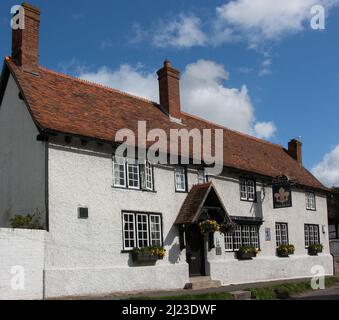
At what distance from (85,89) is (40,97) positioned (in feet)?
11.3

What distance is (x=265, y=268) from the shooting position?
23609mm

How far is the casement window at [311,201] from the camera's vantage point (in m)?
28.3

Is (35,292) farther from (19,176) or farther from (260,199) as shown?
(260,199)

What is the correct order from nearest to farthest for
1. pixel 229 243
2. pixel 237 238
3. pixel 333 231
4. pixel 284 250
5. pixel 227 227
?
pixel 227 227
pixel 229 243
pixel 237 238
pixel 284 250
pixel 333 231

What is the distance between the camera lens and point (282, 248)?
24.8 m

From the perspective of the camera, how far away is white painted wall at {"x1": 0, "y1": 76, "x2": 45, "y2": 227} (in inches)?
640

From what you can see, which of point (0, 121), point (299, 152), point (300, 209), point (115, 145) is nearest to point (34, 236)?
point (115, 145)

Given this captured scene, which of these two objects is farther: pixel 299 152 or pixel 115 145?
pixel 299 152

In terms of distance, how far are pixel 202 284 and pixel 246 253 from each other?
11.6 ft

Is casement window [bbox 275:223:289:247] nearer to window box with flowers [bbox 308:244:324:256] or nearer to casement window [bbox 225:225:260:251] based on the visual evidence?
casement window [bbox 225:225:260:251]

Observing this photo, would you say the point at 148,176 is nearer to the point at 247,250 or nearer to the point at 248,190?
the point at 247,250

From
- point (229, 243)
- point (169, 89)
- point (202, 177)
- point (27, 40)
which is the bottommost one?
point (229, 243)

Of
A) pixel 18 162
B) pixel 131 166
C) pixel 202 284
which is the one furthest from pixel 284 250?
pixel 18 162
